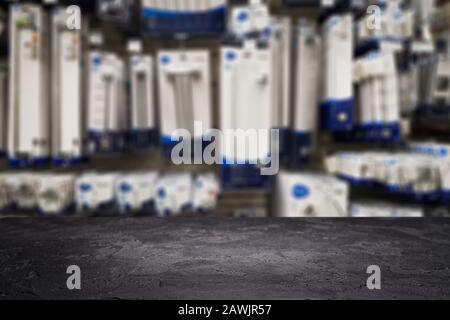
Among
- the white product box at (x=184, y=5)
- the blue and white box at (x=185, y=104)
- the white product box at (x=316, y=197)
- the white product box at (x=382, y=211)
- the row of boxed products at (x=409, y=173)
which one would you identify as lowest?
the white product box at (x=382, y=211)

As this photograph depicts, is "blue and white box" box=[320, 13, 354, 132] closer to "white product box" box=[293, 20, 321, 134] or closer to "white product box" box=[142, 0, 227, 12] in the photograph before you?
"white product box" box=[293, 20, 321, 134]

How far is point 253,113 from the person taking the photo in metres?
2.26

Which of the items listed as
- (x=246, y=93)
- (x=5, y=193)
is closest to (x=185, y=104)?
(x=246, y=93)

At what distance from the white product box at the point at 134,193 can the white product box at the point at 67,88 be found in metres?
0.36

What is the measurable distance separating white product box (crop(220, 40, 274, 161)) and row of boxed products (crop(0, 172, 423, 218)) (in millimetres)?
298

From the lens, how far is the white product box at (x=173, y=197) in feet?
7.16

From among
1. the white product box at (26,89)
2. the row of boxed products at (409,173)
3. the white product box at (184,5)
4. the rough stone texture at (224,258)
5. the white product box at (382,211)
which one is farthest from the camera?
the white product box at (184,5)

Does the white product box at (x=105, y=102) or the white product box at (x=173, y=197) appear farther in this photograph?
the white product box at (x=105, y=102)

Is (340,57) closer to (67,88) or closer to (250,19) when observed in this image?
(250,19)

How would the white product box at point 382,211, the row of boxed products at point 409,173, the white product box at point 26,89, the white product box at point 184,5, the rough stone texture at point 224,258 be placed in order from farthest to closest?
1. the white product box at point 184,5
2. the white product box at point 26,89
3. the white product box at point 382,211
4. the row of boxed products at point 409,173
5. the rough stone texture at point 224,258

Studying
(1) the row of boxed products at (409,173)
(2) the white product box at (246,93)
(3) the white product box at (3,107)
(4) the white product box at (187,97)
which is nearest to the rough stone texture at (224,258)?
(1) the row of boxed products at (409,173)

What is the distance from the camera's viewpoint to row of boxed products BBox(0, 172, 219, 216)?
7.12 feet

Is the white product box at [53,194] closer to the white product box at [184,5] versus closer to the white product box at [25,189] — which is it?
the white product box at [25,189]

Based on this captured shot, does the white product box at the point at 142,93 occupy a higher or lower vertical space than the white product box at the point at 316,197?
higher
